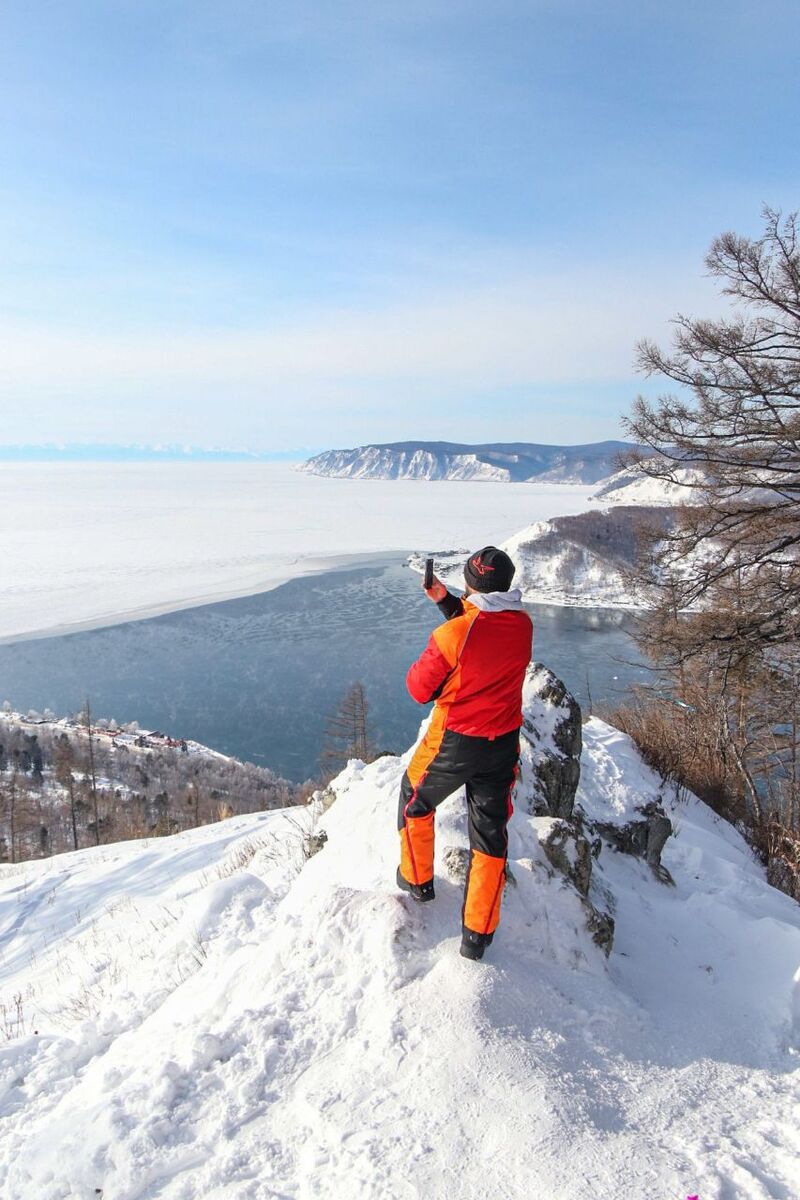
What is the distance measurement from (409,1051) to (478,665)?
1.54 metres

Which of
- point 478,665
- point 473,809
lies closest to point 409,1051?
point 473,809

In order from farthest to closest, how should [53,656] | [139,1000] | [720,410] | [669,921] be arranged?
[53,656]
[720,410]
[669,921]
[139,1000]

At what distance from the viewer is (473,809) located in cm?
317

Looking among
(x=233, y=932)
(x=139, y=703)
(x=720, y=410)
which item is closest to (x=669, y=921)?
(x=233, y=932)

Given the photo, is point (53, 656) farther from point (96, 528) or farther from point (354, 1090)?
point (96, 528)

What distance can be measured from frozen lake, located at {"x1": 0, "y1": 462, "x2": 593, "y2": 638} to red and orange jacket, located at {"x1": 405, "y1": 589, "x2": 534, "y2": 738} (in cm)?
4538

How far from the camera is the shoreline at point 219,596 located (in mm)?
42250

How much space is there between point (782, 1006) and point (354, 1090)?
6.92 feet

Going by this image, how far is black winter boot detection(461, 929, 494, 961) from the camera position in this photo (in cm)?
288

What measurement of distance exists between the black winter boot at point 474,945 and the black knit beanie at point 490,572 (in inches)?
59.9

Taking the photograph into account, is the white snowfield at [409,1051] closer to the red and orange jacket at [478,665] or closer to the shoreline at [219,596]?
the red and orange jacket at [478,665]

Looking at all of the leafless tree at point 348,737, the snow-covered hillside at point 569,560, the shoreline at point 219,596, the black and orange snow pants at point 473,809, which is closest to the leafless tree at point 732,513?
the black and orange snow pants at point 473,809

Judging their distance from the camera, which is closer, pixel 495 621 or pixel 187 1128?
pixel 187 1128

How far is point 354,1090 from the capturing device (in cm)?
238
